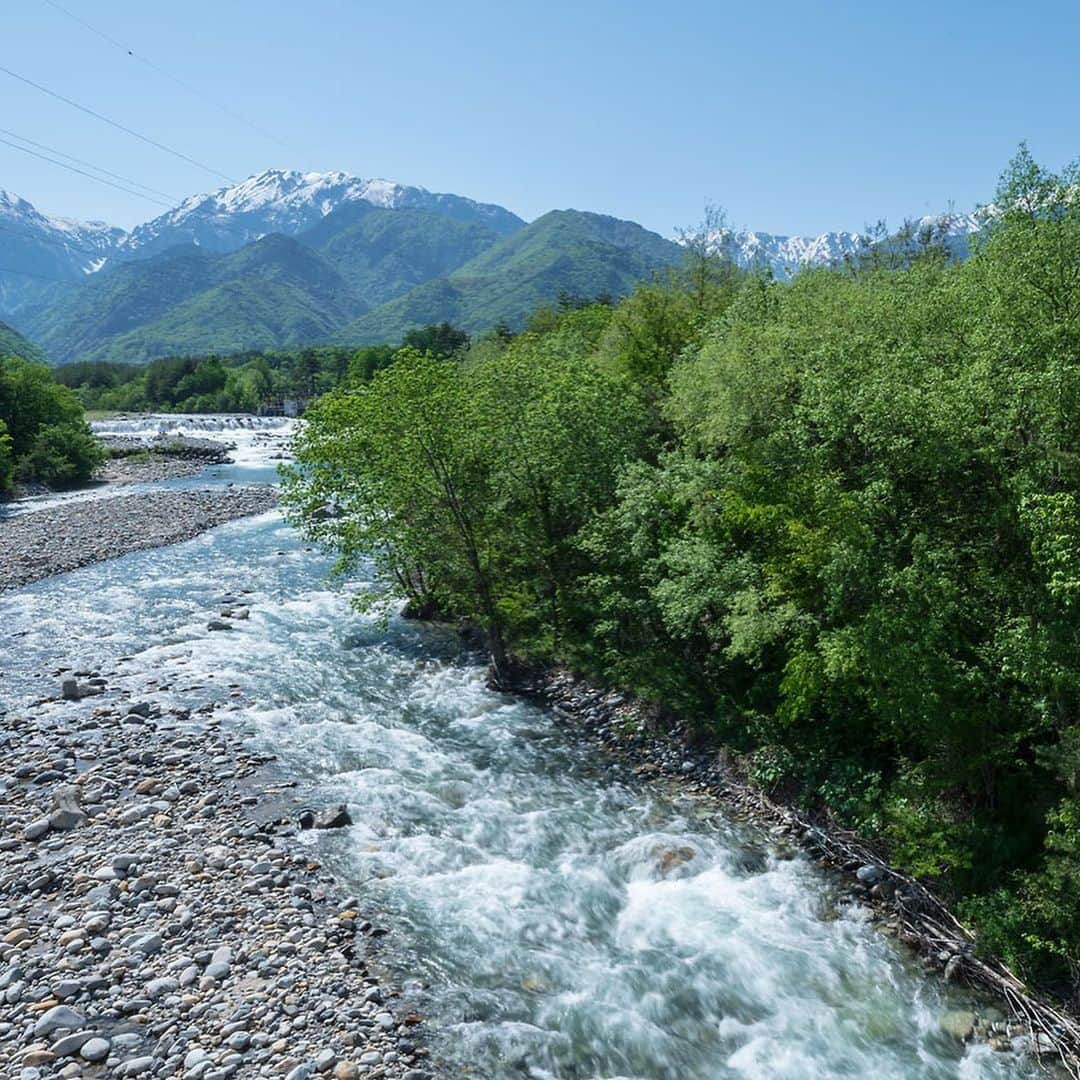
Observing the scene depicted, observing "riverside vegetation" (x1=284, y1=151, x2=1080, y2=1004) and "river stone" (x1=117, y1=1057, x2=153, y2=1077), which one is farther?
"riverside vegetation" (x1=284, y1=151, x2=1080, y2=1004)

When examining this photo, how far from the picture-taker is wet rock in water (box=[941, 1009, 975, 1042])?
10.5 meters

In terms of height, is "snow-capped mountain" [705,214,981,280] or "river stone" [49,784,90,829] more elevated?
"snow-capped mountain" [705,214,981,280]

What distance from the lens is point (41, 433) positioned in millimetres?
68125

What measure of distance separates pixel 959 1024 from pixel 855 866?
3.40 metres

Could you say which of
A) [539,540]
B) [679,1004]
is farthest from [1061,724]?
[539,540]

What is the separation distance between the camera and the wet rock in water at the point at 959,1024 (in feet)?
34.3

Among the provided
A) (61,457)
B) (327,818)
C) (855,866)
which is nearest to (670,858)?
(855,866)

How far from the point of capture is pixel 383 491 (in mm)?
23781

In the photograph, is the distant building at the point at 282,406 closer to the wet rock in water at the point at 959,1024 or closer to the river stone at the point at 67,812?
the river stone at the point at 67,812

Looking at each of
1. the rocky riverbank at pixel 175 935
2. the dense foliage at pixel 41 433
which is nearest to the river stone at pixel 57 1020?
the rocky riverbank at pixel 175 935

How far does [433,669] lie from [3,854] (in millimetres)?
12896

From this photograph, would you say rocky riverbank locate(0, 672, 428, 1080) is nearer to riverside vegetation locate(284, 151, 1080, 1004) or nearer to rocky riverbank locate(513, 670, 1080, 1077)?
rocky riverbank locate(513, 670, 1080, 1077)

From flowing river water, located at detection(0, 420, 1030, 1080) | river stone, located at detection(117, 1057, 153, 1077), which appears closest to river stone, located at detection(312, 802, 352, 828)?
flowing river water, located at detection(0, 420, 1030, 1080)

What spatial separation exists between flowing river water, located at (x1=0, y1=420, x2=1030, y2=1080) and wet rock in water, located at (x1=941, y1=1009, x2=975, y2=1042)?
102 mm
